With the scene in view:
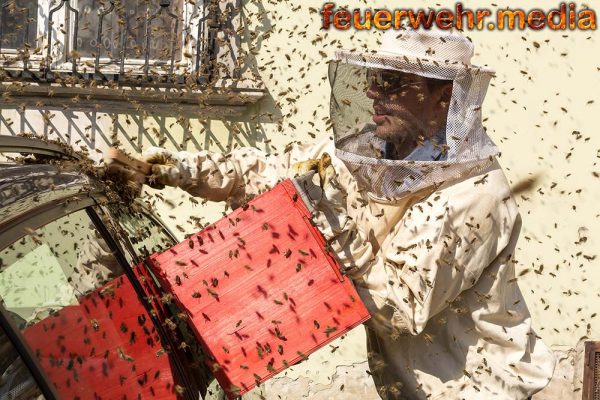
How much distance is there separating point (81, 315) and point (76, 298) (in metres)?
0.04

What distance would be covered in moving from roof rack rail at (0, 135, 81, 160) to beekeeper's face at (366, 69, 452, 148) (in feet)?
3.43

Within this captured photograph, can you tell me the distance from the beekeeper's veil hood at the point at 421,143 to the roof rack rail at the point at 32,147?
3.15ft

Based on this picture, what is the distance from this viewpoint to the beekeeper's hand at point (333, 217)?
285 cm

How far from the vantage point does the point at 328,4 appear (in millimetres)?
7266

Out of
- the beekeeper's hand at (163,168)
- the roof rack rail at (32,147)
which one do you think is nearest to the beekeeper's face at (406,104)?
the beekeeper's hand at (163,168)

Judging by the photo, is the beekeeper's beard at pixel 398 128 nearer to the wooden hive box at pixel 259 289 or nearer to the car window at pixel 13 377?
the wooden hive box at pixel 259 289

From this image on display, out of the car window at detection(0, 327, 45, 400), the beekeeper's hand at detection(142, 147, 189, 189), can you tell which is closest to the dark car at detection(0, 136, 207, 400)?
the car window at detection(0, 327, 45, 400)

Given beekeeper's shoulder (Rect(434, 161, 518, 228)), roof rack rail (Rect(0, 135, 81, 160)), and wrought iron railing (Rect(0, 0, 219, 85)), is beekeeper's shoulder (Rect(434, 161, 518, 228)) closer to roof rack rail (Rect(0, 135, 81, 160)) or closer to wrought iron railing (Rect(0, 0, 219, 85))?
roof rack rail (Rect(0, 135, 81, 160))

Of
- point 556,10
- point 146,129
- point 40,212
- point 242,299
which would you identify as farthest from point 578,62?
point 40,212

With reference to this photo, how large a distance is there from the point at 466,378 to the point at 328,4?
4431mm

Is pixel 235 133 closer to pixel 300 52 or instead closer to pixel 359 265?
pixel 300 52

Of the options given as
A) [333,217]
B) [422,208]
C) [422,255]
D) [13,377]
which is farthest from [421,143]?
[13,377]

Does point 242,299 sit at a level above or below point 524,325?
above

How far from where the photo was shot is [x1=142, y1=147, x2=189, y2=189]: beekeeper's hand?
3.02 meters
